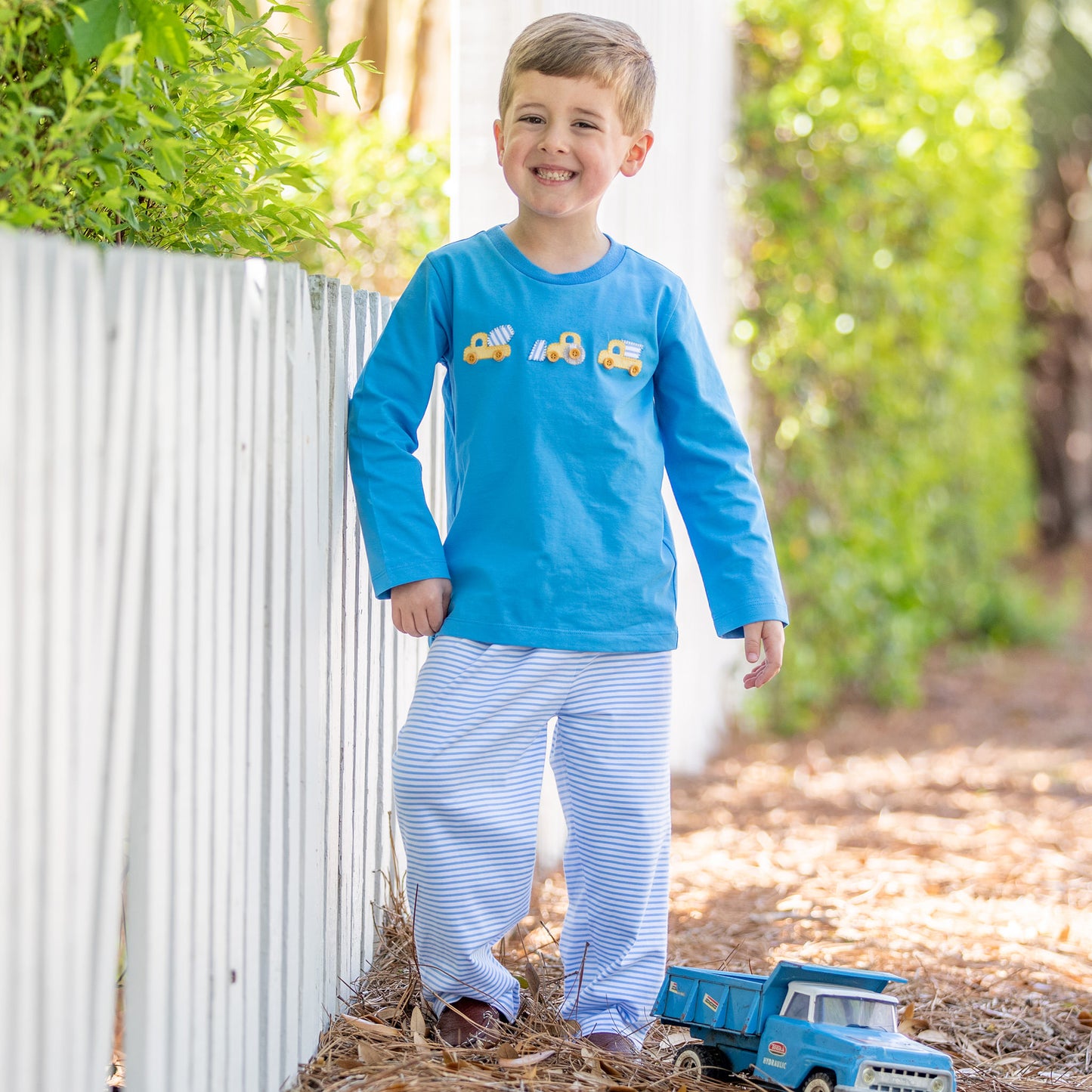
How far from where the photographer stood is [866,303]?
6449mm

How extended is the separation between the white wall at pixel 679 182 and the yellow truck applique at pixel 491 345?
120 cm

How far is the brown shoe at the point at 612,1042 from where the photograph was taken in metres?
2.32

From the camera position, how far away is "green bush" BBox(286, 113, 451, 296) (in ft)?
17.5

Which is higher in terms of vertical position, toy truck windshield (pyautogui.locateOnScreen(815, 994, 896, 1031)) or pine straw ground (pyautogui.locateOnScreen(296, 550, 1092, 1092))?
toy truck windshield (pyautogui.locateOnScreen(815, 994, 896, 1031))

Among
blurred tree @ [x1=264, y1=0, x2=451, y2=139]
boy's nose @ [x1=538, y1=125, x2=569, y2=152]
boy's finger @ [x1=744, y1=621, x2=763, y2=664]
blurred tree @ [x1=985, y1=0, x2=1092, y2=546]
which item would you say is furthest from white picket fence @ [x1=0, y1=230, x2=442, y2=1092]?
blurred tree @ [x1=985, y1=0, x2=1092, y2=546]

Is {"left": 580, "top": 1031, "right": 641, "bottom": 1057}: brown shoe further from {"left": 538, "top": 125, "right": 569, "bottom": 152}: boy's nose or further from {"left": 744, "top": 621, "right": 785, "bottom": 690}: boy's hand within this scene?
{"left": 538, "top": 125, "right": 569, "bottom": 152}: boy's nose

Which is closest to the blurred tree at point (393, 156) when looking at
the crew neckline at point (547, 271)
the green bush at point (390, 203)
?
the green bush at point (390, 203)

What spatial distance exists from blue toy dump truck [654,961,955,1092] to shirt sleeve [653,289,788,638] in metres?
0.62

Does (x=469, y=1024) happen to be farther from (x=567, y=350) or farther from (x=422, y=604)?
(x=567, y=350)

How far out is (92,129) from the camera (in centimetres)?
190

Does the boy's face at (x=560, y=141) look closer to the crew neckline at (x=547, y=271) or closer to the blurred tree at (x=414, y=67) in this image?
the crew neckline at (x=547, y=271)

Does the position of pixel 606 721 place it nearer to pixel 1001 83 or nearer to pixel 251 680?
pixel 251 680

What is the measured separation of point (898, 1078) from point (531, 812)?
2.40 feet

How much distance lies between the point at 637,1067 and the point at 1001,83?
8147mm
